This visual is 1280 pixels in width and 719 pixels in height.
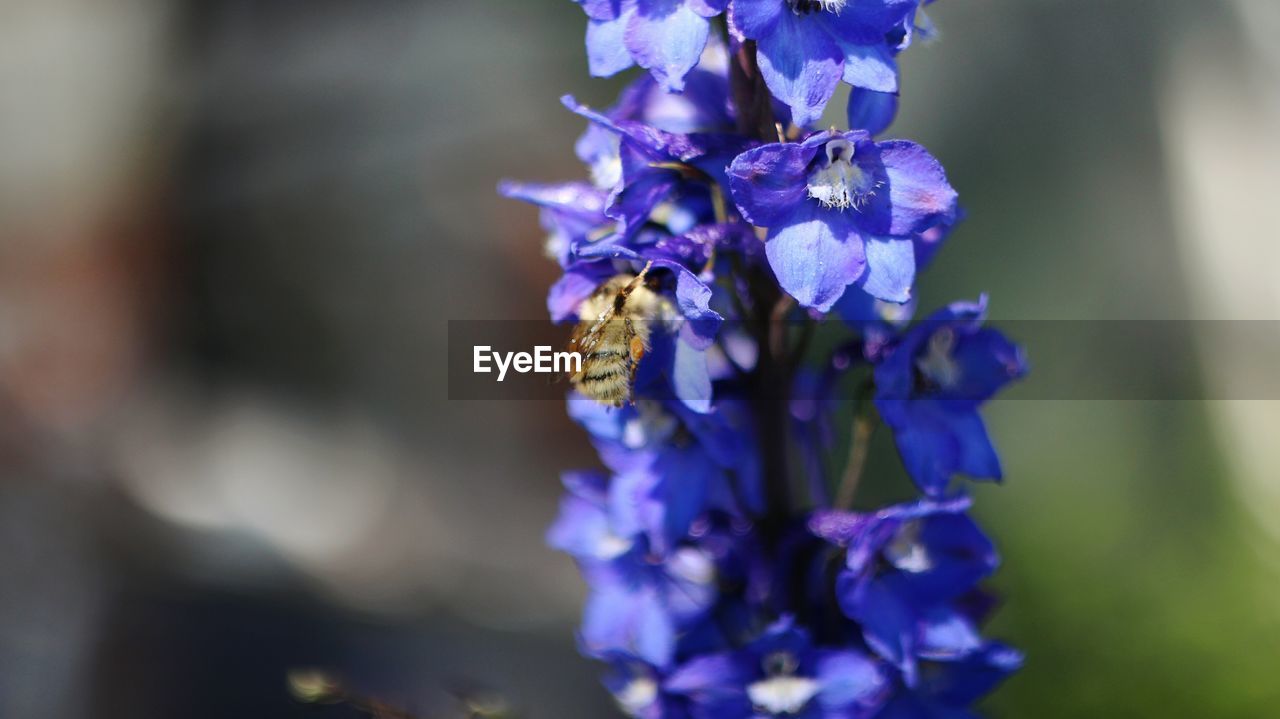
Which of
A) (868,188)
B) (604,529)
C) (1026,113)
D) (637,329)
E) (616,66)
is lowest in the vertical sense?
(604,529)

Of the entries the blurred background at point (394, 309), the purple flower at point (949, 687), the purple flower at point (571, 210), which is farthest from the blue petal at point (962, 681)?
the blurred background at point (394, 309)

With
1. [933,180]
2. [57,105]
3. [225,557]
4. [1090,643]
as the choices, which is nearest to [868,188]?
[933,180]

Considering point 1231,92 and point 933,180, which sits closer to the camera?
point 933,180

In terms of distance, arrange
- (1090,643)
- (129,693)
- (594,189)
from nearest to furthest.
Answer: (594,189)
(1090,643)
(129,693)

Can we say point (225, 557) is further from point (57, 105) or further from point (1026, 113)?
point (1026, 113)

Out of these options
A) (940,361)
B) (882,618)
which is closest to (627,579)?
(882,618)

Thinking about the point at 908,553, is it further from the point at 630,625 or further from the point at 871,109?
the point at 871,109

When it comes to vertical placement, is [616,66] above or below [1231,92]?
below

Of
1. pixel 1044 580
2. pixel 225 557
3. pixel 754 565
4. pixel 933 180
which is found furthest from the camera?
pixel 225 557

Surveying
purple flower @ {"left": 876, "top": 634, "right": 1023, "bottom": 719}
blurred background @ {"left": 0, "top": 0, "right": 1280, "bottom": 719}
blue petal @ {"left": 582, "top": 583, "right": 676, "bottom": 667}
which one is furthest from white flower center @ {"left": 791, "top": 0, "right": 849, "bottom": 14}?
blurred background @ {"left": 0, "top": 0, "right": 1280, "bottom": 719}
